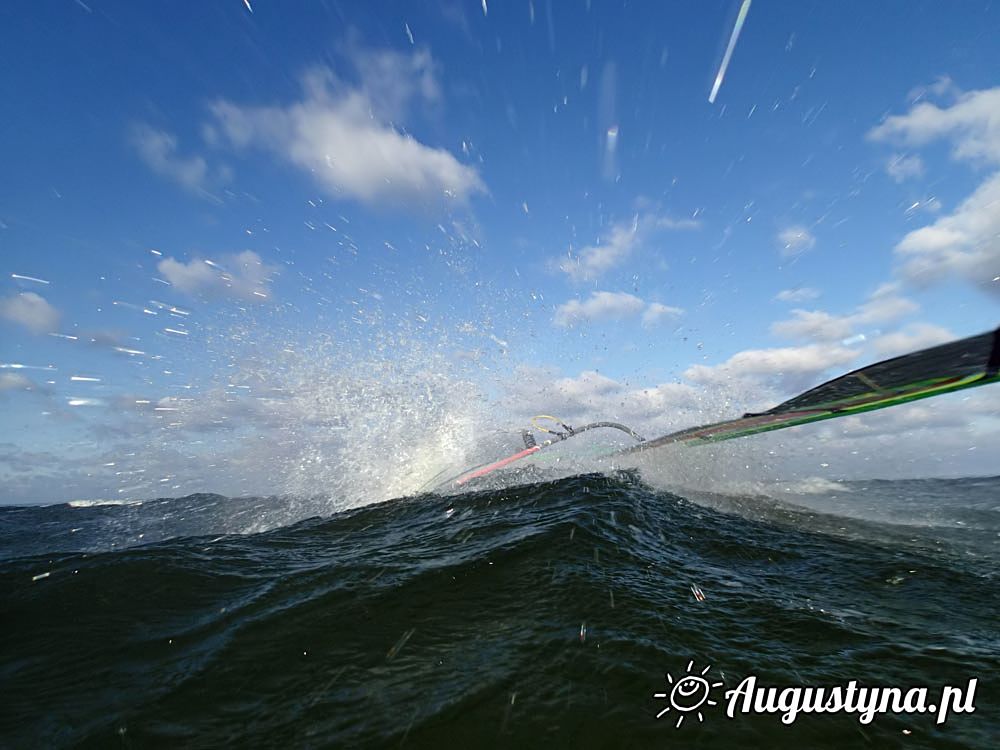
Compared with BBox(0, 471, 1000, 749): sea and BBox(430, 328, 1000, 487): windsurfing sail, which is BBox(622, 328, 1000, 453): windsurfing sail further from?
BBox(0, 471, 1000, 749): sea

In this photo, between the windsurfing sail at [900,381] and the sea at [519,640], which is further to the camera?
the windsurfing sail at [900,381]

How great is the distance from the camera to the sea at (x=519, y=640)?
2.33 meters

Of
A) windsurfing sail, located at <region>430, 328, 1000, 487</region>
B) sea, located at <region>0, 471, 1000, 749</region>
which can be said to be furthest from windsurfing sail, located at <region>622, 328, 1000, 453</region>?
sea, located at <region>0, 471, 1000, 749</region>

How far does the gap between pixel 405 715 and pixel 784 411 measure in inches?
285

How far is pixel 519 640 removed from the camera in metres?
3.21

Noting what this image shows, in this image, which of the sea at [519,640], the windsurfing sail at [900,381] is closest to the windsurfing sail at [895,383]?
the windsurfing sail at [900,381]

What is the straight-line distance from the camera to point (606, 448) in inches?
671

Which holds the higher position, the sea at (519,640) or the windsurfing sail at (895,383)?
the windsurfing sail at (895,383)

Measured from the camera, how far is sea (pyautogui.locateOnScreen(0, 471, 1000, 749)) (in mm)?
2326

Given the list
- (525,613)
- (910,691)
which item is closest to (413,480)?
(525,613)

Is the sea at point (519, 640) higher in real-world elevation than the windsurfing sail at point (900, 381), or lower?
lower

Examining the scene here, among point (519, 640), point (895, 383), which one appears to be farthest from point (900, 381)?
point (519, 640)

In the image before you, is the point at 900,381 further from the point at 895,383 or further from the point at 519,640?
the point at 519,640

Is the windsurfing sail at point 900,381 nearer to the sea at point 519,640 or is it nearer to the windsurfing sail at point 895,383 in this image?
the windsurfing sail at point 895,383
